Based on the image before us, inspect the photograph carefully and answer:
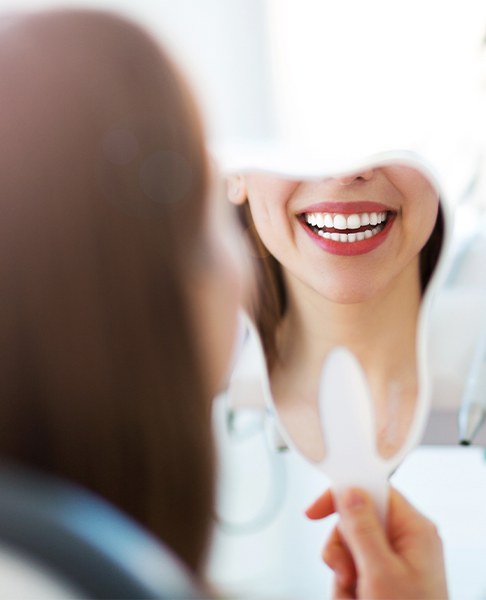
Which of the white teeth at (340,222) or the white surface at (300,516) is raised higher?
the white teeth at (340,222)

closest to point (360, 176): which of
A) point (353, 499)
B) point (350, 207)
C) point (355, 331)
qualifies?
point (350, 207)

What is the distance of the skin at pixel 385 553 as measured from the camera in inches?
26.6

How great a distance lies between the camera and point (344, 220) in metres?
0.66

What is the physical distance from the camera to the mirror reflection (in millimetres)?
650

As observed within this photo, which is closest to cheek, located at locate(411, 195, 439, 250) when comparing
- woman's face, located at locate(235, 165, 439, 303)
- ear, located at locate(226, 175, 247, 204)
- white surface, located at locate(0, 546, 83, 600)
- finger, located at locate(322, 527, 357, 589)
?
woman's face, located at locate(235, 165, 439, 303)

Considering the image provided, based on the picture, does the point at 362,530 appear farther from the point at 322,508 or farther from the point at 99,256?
the point at 99,256

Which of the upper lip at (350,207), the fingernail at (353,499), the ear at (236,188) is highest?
the ear at (236,188)

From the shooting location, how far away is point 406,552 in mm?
685

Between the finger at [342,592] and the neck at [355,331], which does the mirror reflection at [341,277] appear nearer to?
the neck at [355,331]

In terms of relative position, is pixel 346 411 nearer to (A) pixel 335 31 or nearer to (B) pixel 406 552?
(B) pixel 406 552

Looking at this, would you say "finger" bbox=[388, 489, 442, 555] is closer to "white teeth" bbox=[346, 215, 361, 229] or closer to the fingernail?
the fingernail

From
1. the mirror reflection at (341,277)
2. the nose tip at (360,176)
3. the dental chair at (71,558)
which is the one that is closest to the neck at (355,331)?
the mirror reflection at (341,277)

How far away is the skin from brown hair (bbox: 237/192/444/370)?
17 cm

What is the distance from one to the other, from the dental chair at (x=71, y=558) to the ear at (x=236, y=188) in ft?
1.09
